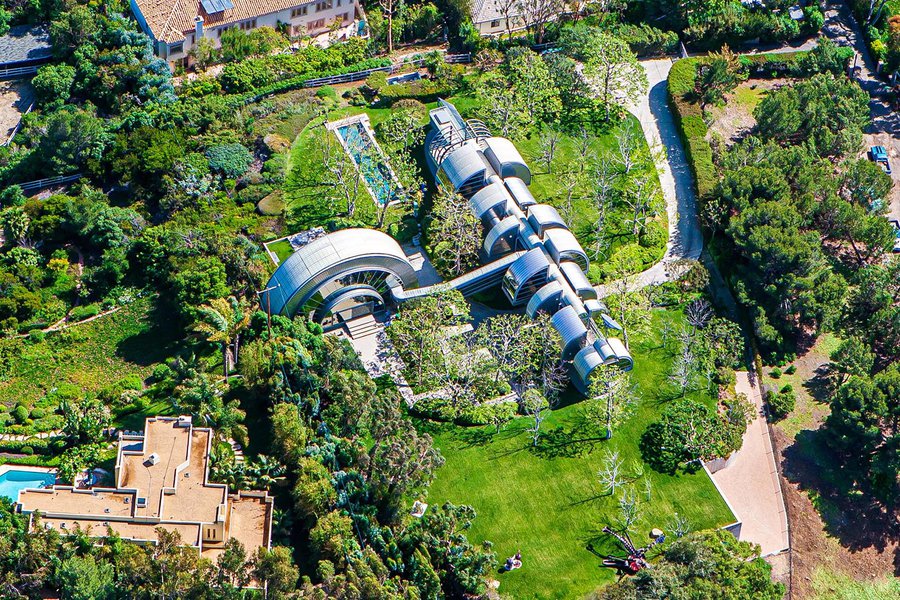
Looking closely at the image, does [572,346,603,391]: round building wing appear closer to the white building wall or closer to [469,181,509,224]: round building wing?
[469,181,509,224]: round building wing

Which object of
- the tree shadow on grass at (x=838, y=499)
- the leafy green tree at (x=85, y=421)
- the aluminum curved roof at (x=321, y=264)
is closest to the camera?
the leafy green tree at (x=85, y=421)

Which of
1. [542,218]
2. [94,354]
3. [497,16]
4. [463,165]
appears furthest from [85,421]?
[497,16]

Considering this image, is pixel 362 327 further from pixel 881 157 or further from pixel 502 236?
pixel 881 157

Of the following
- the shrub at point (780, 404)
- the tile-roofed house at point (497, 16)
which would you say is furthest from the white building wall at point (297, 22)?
the shrub at point (780, 404)

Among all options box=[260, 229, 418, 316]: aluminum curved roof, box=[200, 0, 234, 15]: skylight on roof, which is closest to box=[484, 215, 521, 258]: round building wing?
box=[260, 229, 418, 316]: aluminum curved roof

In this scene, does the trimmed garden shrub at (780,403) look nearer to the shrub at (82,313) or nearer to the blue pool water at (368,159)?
the blue pool water at (368,159)

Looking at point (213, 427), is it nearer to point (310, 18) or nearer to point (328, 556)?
point (328, 556)

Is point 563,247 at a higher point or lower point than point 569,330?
higher
